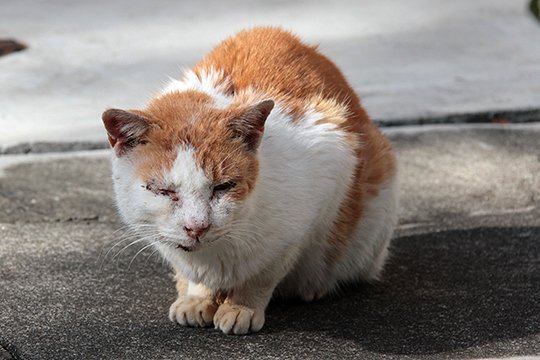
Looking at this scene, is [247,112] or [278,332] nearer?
[247,112]

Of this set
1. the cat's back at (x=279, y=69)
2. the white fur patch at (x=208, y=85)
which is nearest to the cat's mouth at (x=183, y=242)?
the white fur patch at (x=208, y=85)

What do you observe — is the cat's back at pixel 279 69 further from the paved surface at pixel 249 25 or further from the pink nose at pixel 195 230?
the paved surface at pixel 249 25

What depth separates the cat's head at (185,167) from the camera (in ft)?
10.4

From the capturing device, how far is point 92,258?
4156 millimetres

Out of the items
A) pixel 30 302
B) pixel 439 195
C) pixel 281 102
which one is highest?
pixel 281 102

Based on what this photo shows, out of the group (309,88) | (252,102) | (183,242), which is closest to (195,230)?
(183,242)

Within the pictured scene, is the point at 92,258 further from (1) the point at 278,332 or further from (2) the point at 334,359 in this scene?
(2) the point at 334,359

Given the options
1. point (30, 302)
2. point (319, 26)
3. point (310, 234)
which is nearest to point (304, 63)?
point (310, 234)

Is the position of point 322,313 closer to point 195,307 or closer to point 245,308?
point 245,308

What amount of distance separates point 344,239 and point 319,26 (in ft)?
11.1

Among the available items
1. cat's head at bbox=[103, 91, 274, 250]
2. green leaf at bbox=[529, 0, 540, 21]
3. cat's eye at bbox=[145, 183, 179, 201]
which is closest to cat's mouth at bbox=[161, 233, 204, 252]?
cat's head at bbox=[103, 91, 274, 250]

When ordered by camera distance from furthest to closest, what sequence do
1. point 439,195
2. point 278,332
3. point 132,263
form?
point 439,195
point 132,263
point 278,332

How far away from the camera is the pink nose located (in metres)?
3.12

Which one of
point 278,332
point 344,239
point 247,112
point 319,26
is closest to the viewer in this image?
point 247,112
